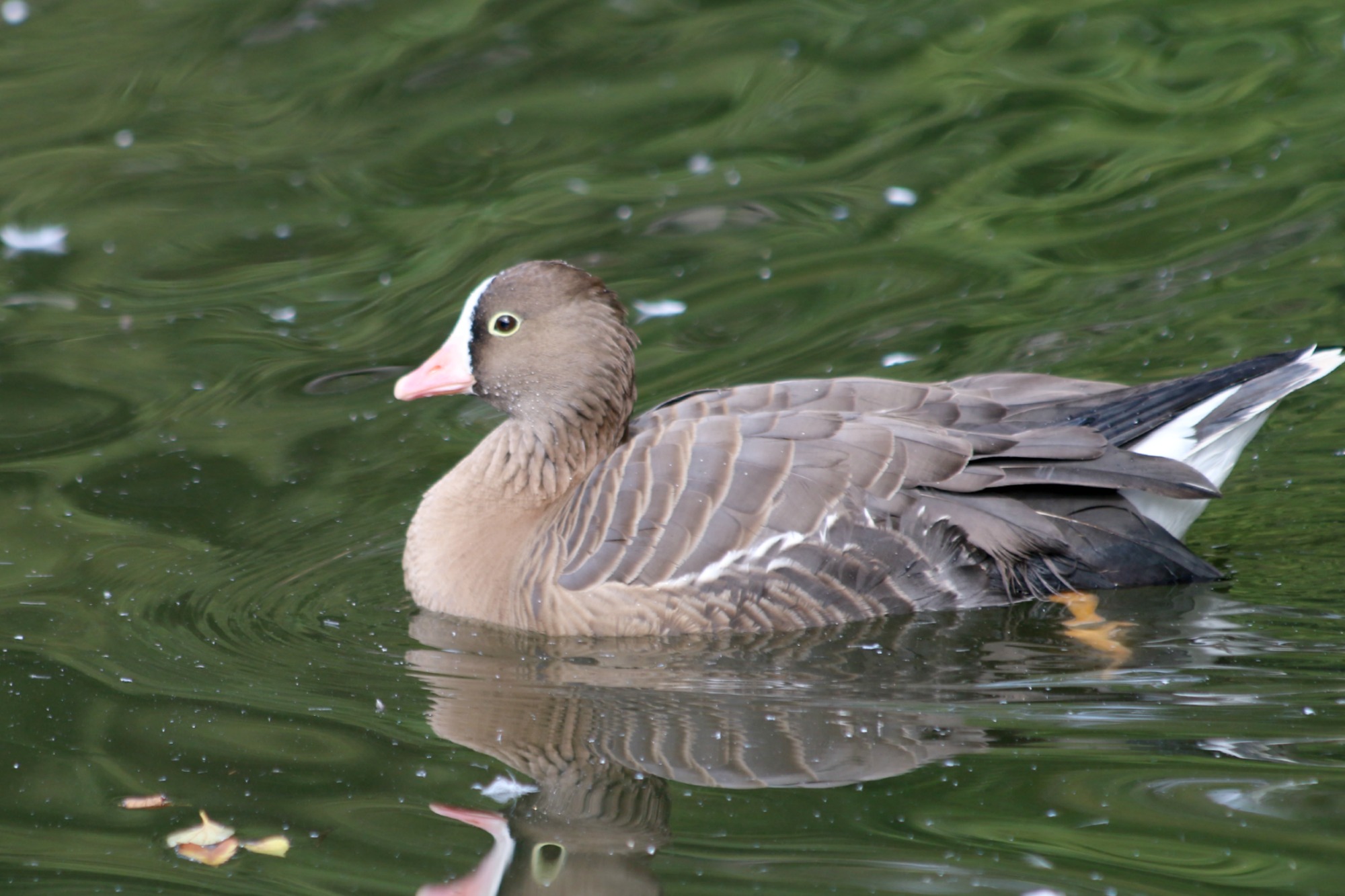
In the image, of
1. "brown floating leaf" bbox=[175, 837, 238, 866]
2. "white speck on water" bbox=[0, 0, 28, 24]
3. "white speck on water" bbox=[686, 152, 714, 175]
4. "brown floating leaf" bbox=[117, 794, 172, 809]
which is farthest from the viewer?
"white speck on water" bbox=[0, 0, 28, 24]

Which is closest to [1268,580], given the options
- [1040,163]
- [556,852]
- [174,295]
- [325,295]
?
[556,852]

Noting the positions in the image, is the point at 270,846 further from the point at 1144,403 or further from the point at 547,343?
the point at 1144,403

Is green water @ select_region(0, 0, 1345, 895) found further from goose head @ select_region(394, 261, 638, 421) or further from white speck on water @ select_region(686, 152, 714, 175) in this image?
goose head @ select_region(394, 261, 638, 421)

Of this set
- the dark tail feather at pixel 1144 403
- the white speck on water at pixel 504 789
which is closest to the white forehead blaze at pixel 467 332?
the white speck on water at pixel 504 789

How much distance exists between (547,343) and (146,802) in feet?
8.25

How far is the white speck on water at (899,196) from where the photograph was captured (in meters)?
10.4

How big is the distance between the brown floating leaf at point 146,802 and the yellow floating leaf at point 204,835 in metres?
0.20

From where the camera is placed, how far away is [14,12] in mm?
12906

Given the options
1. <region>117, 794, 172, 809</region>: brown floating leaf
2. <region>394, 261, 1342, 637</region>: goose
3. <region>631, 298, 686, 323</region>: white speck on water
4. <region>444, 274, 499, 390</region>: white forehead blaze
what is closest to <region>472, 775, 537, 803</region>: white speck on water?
<region>117, 794, 172, 809</region>: brown floating leaf

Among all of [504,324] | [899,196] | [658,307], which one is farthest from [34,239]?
[899,196]

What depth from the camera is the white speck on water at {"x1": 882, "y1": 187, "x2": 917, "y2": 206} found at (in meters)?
10.4

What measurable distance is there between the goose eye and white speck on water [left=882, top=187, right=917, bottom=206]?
4348mm

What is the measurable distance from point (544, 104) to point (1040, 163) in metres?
3.64

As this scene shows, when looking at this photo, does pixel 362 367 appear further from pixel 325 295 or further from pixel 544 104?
pixel 544 104
